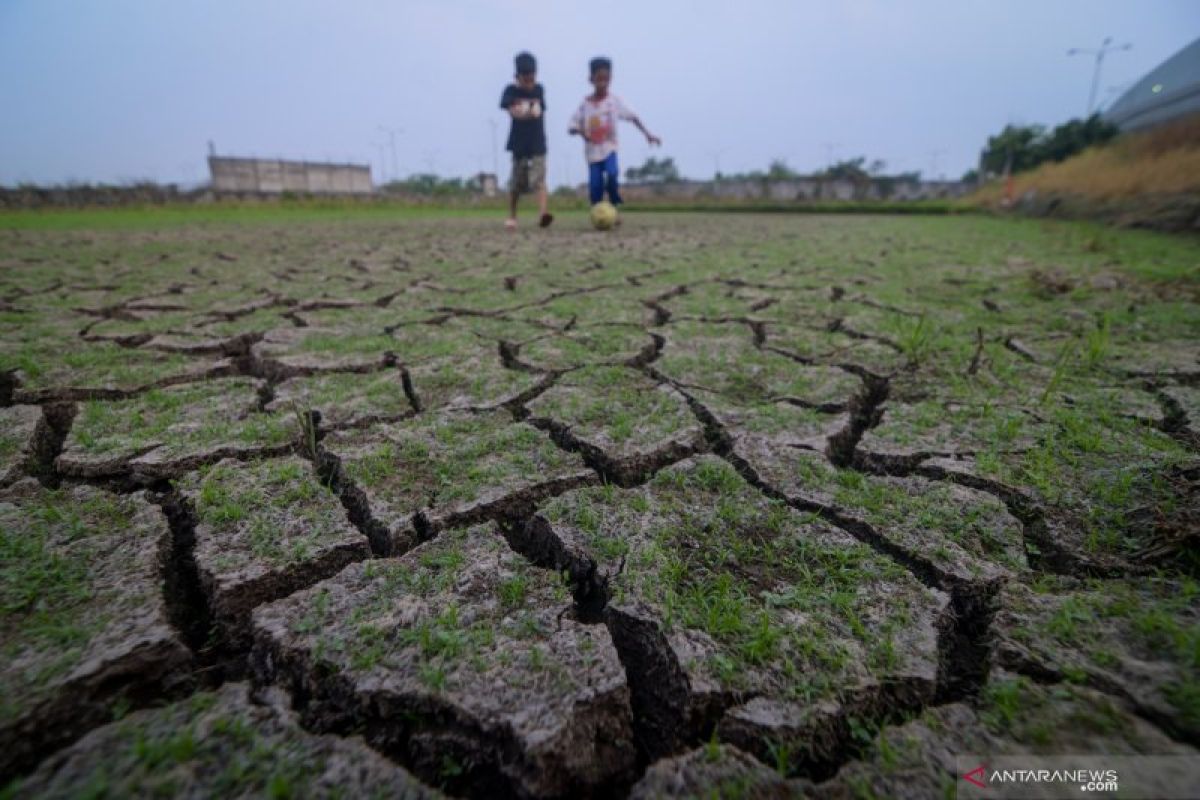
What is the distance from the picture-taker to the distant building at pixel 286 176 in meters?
22.4

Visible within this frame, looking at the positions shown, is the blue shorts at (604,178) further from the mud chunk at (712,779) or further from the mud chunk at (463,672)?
the mud chunk at (712,779)

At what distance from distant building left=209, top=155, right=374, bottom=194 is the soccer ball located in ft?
55.6

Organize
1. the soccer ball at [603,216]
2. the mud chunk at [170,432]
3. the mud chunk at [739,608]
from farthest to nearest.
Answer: the soccer ball at [603,216] → the mud chunk at [170,432] → the mud chunk at [739,608]

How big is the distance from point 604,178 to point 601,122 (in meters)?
0.59

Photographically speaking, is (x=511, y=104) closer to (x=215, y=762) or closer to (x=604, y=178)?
(x=604, y=178)

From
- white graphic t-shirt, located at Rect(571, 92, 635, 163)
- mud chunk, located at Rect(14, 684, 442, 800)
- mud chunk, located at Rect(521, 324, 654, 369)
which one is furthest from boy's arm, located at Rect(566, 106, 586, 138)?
mud chunk, located at Rect(14, 684, 442, 800)

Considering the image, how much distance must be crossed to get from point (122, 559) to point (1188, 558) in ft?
4.98

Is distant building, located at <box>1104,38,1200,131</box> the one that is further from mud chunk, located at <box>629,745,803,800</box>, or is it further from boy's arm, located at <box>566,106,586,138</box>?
mud chunk, located at <box>629,745,803,800</box>

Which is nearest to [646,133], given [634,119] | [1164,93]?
[634,119]

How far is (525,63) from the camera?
18.3 ft

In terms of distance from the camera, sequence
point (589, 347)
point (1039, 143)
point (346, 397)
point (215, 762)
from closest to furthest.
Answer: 1. point (215, 762)
2. point (346, 397)
3. point (589, 347)
4. point (1039, 143)

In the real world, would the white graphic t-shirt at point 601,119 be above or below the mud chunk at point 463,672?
above

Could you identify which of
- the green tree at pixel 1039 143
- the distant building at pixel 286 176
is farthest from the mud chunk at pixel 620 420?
the distant building at pixel 286 176

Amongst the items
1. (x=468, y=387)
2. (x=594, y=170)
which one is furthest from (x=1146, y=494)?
(x=594, y=170)
